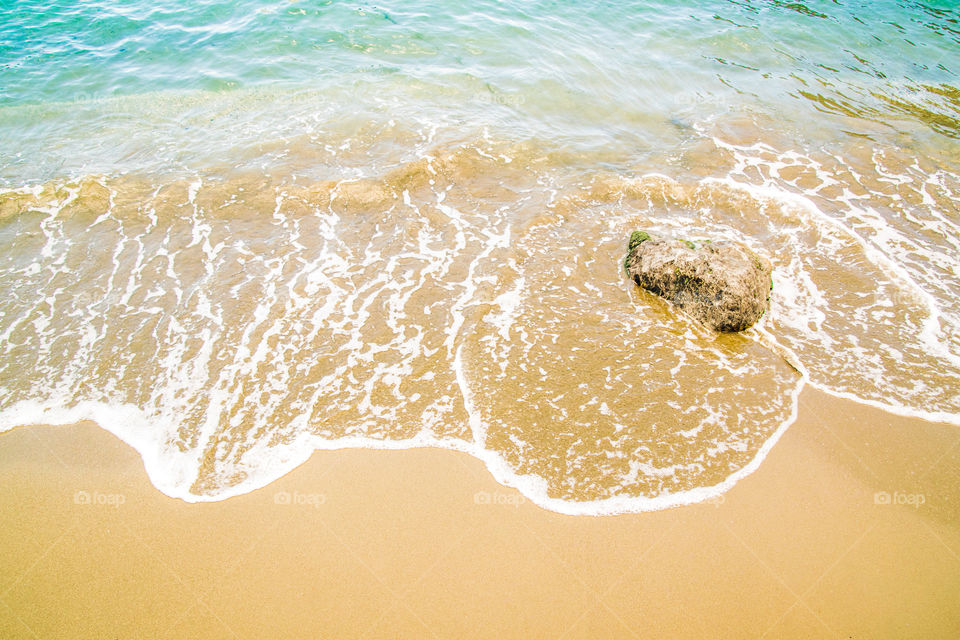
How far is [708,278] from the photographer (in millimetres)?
6055

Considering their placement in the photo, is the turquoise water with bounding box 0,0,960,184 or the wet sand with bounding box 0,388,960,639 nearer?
the wet sand with bounding box 0,388,960,639

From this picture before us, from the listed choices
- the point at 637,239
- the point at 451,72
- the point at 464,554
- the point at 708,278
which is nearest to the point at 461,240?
the point at 637,239

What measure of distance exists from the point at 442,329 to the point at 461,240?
2027 millimetres

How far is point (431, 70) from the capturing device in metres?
12.6

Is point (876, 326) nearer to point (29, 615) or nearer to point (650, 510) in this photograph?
point (650, 510)

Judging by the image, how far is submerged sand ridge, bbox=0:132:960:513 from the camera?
16.0ft

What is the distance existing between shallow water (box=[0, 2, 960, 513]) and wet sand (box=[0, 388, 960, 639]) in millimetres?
326

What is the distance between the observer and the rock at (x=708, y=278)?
19.5ft

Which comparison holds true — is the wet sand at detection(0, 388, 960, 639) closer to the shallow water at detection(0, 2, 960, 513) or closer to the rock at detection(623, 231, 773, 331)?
the shallow water at detection(0, 2, 960, 513)

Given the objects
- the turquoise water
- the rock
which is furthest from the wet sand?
the turquoise water

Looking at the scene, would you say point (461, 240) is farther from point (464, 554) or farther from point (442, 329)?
point (464, 554)

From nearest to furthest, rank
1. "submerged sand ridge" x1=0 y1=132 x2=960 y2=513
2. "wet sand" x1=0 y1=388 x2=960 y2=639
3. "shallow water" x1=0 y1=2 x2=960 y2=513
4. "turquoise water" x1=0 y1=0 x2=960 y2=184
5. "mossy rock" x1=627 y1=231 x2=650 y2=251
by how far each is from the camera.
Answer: "wet sand" x1=0 y1=388 x2=960 y2=639, "submerged sand ridge" x1=0 y1=132 x2=960 y2=513, "shallow water" x1=0 y1=2 x2=960 y2=513, "mossy rock" x1=627 y1=231 x2=650 y2=251, "turquoise water" x1=0 y1=0 x2=960 y2=184

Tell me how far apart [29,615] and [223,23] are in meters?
17.0

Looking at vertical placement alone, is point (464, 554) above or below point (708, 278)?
below
